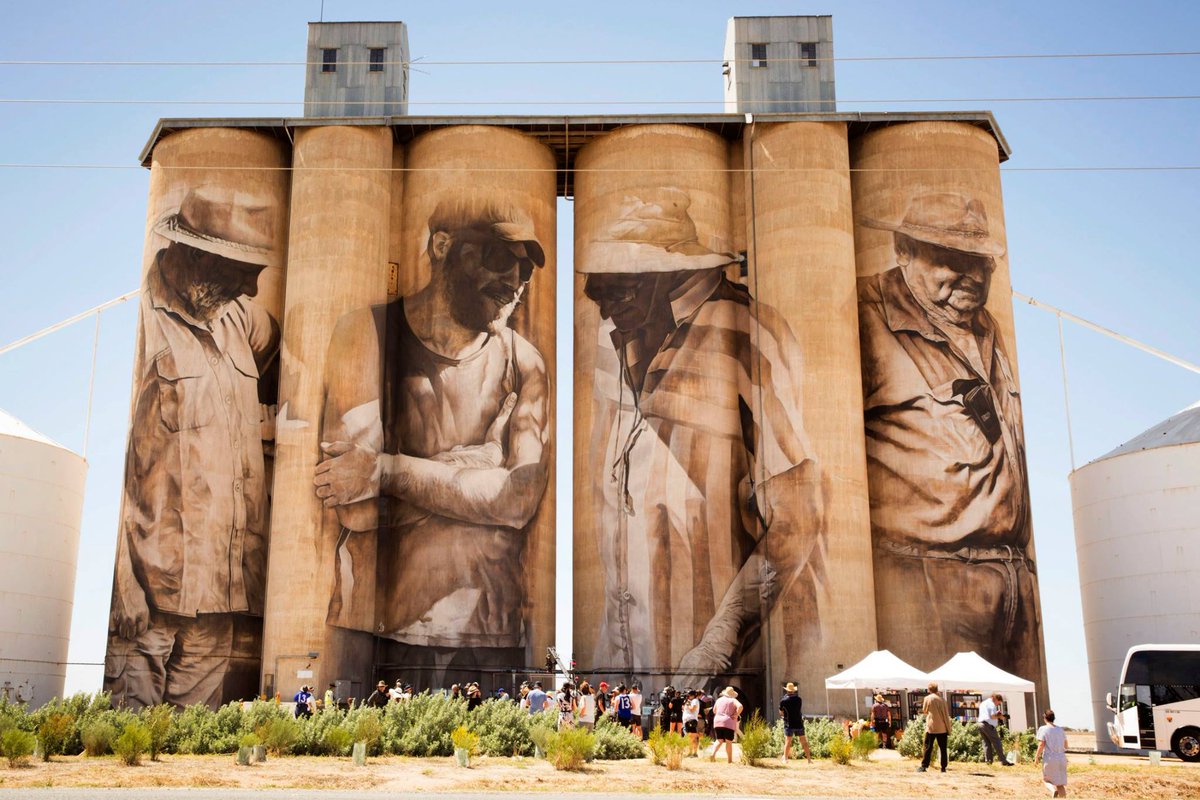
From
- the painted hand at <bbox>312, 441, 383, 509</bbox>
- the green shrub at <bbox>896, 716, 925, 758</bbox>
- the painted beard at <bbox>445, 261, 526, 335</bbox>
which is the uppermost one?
the painted beard at <bbox>445, 261, 526, 335</bbox>

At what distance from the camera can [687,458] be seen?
41.1 m

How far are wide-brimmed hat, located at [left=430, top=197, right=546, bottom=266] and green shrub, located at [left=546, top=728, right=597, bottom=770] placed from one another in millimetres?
24890

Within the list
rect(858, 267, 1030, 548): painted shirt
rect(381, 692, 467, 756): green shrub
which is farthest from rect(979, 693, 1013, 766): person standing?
rect(858, 267, 1030, 548): painted shirt

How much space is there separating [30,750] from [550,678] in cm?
2101

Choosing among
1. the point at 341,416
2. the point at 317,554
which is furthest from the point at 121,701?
the point at 341,416

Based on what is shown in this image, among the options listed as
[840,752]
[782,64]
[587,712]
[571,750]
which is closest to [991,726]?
[840,752]

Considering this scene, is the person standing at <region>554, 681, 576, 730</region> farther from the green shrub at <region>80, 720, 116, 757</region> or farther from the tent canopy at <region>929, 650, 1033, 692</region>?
the green shrub at <region>80, 720, 116, 757</region>

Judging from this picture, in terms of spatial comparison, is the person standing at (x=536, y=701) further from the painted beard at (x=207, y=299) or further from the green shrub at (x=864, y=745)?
the painted beard at (x=207, y=299)

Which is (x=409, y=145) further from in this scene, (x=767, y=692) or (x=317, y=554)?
(x=767, y=692)

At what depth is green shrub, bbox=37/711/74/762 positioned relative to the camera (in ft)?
72.5

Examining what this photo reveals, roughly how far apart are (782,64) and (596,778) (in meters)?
33.9

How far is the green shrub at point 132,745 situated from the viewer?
20797 mm

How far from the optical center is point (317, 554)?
3894 cm

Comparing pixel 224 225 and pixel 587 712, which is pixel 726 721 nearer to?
pixel 587 712
